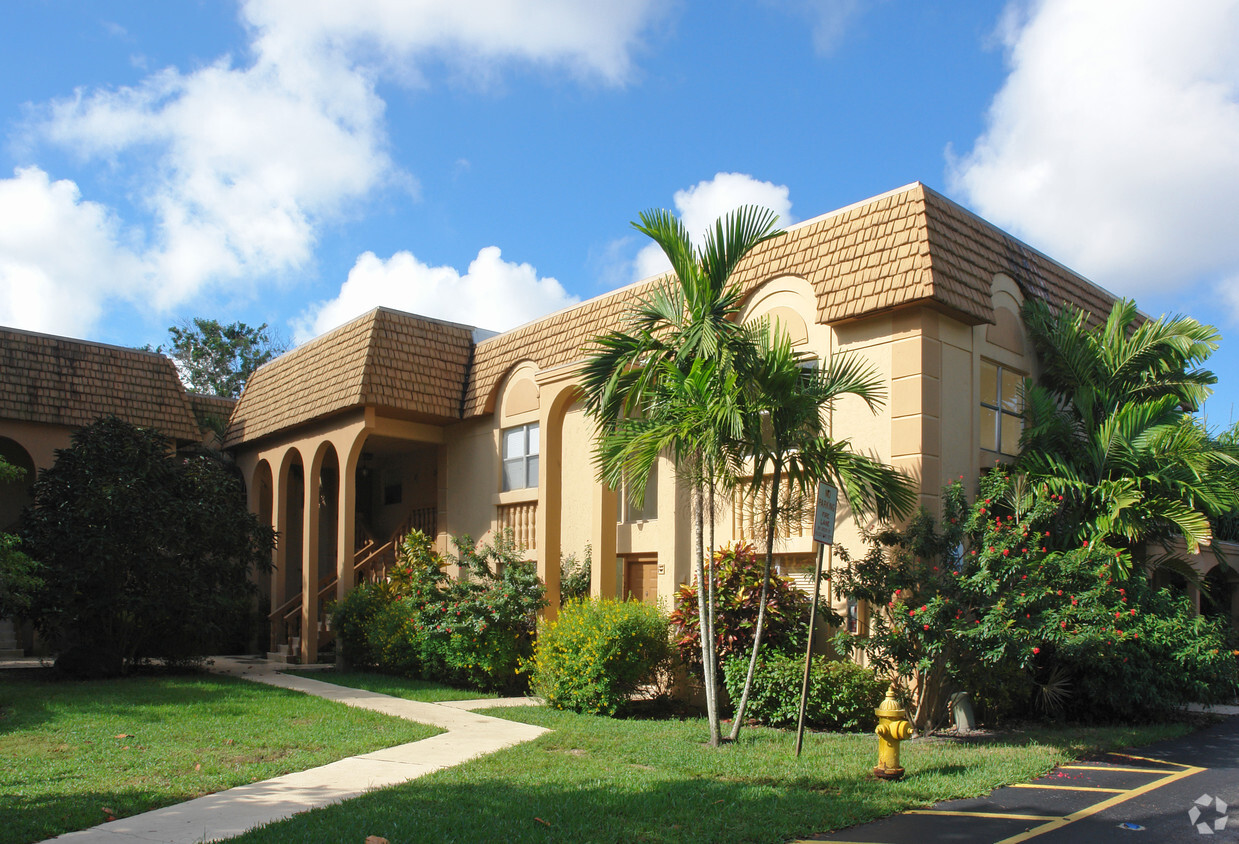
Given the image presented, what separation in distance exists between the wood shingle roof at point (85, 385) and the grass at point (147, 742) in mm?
7214

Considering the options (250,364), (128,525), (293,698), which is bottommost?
(293,698)

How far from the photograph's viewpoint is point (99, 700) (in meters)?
13.2

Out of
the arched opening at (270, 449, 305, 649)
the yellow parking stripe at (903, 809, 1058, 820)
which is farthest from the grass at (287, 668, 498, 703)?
the yellow parking stripe at (903, 809, 1058, 820)

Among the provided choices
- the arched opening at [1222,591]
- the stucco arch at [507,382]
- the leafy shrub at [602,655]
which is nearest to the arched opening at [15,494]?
the stucco arch at [507,382]

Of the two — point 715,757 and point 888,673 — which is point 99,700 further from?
point 888,673

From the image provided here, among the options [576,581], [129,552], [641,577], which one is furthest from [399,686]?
[129,552]

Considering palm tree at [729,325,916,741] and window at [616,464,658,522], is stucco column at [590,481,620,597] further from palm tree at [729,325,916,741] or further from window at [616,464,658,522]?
palm tree at [729,325,916,741]

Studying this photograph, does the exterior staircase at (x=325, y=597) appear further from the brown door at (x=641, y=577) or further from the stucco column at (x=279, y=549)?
the brown door at (x=641, y=577)

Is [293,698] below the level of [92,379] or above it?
below

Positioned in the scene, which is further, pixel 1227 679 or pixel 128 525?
pixel 128 525

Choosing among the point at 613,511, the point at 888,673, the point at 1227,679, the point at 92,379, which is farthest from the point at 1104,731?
the point at 92,379

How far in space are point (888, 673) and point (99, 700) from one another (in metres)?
10.3

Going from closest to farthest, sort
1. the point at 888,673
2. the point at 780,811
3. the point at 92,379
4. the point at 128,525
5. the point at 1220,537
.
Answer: the point at 780,811
the point at 888,673
the point at 128,525
the point at 92,379
the point at 1220,537

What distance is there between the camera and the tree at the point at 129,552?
15953mm
